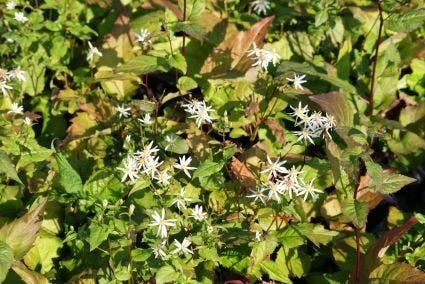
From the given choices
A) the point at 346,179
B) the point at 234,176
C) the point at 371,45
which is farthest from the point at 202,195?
the point at 371,45

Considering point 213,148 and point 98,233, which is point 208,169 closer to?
point 213,148

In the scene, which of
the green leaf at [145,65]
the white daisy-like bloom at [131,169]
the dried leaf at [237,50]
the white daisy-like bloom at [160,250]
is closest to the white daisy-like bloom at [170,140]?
the white daisy-like bloom at [131,169]

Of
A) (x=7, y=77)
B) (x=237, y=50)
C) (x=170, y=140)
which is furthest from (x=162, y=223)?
(x=237, y=50)

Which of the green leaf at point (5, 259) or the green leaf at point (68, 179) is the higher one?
the green leaf at point (5, 259)

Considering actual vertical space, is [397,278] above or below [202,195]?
below

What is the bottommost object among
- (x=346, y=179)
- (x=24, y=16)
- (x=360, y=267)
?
(x=360, y=267)

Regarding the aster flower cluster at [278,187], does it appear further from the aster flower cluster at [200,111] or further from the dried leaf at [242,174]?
the aster flower cluster at [200,111]

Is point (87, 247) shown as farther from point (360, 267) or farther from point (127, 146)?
point (360, 267)
